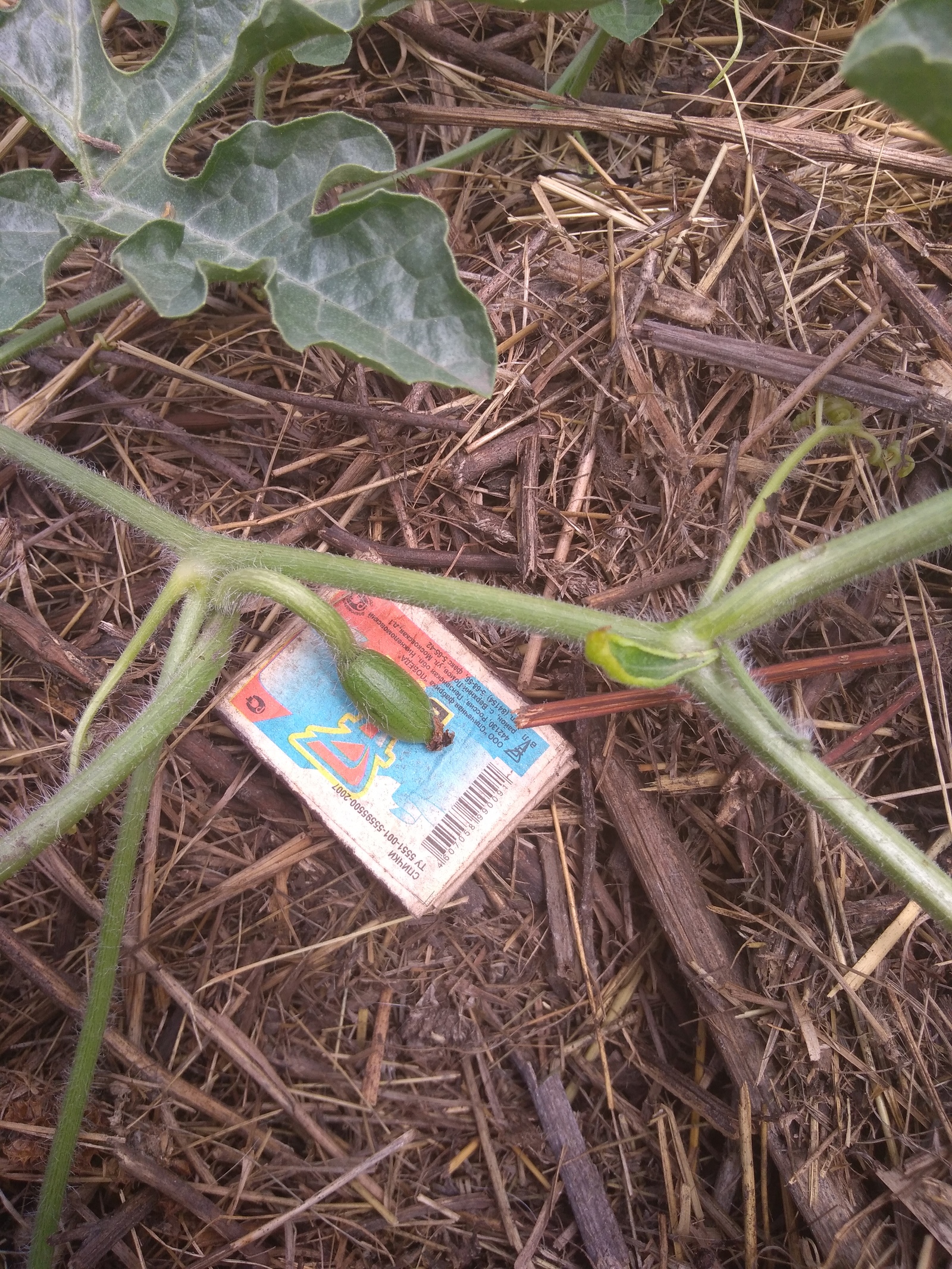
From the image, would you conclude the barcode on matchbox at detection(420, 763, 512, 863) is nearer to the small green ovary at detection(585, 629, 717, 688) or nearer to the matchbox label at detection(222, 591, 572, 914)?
the matchbox label at detection(222, 591, 572, 914)

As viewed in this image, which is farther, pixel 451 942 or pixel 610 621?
pixel 451 942

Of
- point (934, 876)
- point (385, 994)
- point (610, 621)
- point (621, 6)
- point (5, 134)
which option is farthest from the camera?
point (5, 134)

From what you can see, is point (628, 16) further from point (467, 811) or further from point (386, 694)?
point (467, 811)

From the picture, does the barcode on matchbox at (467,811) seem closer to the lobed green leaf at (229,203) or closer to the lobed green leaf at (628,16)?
the lobed green leaf at (229,203)

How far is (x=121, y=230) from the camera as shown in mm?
1387

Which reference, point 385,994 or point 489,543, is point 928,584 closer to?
point 489,543

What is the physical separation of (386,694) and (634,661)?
555mm

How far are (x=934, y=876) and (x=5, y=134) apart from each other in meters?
2.27

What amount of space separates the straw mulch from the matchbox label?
0.09 m

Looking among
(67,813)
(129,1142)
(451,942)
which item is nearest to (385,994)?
(451,942)

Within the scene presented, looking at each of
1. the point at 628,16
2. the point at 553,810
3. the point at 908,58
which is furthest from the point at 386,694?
the point at 628,16

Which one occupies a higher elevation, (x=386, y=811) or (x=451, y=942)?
(x=386, y=811)

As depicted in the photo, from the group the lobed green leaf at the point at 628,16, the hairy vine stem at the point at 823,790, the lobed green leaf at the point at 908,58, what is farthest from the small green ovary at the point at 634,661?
the lobed green leaf at the point at 628,16

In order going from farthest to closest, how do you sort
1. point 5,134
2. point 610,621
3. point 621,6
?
point 5,134 → point 621,6 → point 610,621
